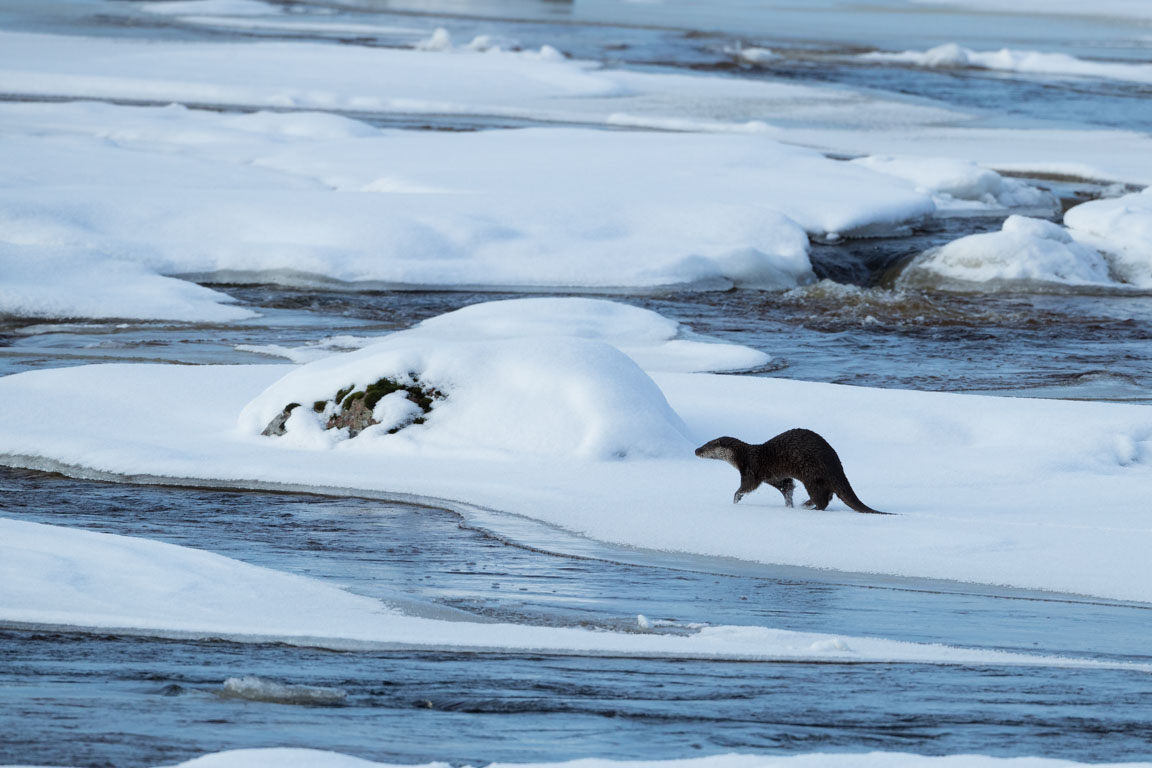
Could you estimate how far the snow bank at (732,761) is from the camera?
3674mm

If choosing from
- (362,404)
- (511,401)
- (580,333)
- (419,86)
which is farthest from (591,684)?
(419,86)

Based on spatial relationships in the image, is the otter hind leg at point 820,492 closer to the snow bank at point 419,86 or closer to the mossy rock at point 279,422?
the mossy rock at point 279,422

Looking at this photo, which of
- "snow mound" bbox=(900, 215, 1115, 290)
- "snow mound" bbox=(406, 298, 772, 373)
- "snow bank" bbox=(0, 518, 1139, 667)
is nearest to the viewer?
"snow bank" bbox=(0, 518, 1139, 667)

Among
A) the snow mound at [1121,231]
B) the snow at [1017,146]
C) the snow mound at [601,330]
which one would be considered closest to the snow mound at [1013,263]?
the snow mound at [1121,231]

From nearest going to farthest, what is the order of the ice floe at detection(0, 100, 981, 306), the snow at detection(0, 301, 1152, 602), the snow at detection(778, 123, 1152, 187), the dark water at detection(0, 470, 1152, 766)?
the dark water at detection(0, 470, 1152, 766), the snow at detection(0, 301, 1152, 602), the ice floe at detection(0, 100, 981, 306), the snow at detection(778, 123, 1152, 187)

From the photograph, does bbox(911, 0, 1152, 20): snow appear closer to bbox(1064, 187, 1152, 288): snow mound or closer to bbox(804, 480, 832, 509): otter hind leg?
bbox(1064, 187, 1152, 288): snow mound

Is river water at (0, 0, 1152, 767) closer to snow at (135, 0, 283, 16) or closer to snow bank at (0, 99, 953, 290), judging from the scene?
snow bank at (0, 99, 953, 290)

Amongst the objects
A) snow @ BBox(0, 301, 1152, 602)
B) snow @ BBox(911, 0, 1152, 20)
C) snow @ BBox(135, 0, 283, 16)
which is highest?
snow @ BBox(911, 0, 1152, 20)

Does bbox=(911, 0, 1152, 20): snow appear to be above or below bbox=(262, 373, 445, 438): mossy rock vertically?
above

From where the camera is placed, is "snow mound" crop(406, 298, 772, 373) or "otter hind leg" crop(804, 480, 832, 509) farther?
"snow mound" crop(406, 298, 772, 373)

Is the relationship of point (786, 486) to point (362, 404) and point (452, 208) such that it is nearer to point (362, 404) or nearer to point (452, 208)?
point (362, 404)

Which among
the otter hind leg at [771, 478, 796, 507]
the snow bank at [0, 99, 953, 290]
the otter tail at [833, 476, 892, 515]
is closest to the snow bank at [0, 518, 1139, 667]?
the otter tail at [833, 476, 892, 515]

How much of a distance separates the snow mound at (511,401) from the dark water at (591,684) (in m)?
1.63

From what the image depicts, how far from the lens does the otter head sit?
23.5 feet
